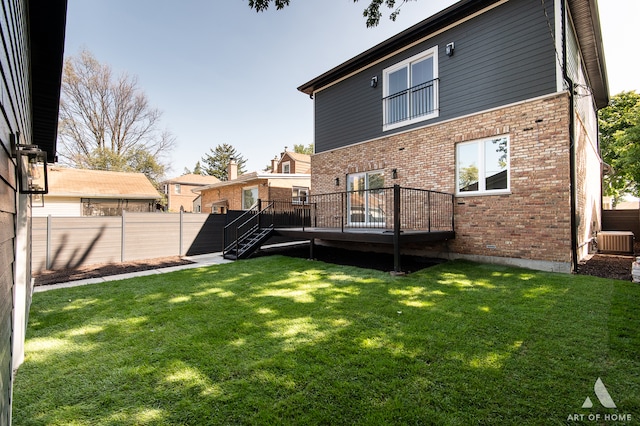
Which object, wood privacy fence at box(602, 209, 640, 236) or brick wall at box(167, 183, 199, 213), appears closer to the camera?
wood privacy fence at box(602, 209, 640, 236)

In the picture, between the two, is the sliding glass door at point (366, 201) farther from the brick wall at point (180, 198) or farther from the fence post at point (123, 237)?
the brick wall at point (180, 198)

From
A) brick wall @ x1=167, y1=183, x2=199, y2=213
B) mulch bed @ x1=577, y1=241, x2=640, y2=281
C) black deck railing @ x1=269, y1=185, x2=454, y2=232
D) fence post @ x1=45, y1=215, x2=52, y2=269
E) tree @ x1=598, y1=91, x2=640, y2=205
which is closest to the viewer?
mulch bed @ x1=577, y1=241, x2=640, y2=281

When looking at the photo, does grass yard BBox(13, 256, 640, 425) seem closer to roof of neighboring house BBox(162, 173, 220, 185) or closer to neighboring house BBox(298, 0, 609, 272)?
neighboring house BBox(298, 0, 609, 272)

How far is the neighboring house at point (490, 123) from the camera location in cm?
634

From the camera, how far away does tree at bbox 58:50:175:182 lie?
839 inches

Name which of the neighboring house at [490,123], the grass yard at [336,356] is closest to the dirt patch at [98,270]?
the grass yard at [336,356]

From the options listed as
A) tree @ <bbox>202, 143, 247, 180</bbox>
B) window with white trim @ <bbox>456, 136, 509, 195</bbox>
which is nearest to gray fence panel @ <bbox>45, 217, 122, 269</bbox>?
window with white trim @ <bbox>456, 136, 509, 195</bbox>

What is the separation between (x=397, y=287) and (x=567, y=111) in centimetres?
527

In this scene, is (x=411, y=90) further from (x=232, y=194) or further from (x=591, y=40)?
(x=232, y=194)

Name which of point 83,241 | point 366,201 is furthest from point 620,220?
point 83,241

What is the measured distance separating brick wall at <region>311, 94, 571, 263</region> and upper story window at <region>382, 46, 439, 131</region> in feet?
2.08

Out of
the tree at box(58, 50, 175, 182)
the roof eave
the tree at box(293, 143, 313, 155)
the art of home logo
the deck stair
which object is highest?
the tree at box(293, 143, 313, 155)

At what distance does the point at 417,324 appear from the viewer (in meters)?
3.57

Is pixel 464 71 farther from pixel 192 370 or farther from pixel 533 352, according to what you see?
pixel 192 370
